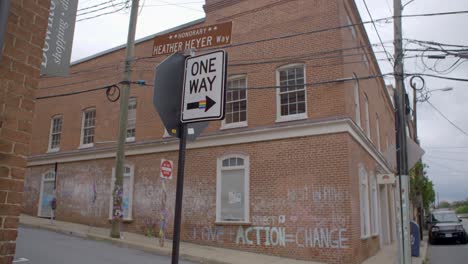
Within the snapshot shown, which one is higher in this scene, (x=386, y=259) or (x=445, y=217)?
(x=445, y=217)

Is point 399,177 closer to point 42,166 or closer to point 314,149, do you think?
point 314,149

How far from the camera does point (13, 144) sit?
3016mm

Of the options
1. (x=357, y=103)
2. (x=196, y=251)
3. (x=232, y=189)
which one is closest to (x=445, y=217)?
(x=357, y=103)

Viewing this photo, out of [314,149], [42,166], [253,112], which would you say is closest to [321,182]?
[314,149]

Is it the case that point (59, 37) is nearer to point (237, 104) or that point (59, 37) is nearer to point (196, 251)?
point (196, 251)

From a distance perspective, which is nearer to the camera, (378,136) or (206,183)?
(206,183)

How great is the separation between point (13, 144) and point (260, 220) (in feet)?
39.0

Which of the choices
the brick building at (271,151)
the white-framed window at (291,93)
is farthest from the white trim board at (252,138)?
the white-framed window at (291,93)

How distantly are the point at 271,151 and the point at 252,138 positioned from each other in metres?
0.90

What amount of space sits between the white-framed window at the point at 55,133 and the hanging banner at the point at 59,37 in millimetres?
18199

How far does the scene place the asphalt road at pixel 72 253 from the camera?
10.1m

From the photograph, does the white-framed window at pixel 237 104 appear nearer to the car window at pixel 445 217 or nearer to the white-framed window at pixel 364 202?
the white-framed window at pixel 364 202

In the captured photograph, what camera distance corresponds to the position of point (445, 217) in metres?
23.6

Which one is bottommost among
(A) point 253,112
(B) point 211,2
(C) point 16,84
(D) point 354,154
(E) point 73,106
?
(C) point 16,84
